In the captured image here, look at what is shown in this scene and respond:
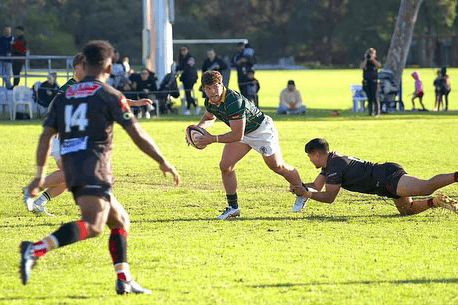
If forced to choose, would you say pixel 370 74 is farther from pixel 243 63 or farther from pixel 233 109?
pixel 233 109

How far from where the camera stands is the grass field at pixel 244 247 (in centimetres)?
749

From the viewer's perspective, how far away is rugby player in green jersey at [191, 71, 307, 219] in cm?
1080

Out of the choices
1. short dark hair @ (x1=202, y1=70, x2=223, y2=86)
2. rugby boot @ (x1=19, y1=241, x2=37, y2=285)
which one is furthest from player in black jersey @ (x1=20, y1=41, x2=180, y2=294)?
short dark hair @ (x1=202, y1=70, x2=223, y2=86)

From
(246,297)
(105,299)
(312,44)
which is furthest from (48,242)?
(312,44)

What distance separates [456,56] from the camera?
292 ft

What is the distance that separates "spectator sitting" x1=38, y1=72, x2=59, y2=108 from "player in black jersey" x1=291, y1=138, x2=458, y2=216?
18.8m

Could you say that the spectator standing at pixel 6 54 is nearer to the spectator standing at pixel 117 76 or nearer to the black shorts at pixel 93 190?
the spectator standing at pixel 117 76

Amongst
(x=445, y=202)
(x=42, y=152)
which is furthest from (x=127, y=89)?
(x=42, y=152)

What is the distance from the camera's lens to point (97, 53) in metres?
7.05

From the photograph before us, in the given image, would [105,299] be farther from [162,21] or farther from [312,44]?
[312,44]

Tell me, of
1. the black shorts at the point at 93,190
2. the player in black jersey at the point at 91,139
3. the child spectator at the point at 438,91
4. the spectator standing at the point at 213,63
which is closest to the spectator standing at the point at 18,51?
the spectator standing at the point at 213,63

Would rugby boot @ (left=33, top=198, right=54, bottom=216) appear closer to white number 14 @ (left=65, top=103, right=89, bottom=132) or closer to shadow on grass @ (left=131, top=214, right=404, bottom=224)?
shadow on grass @ (left=131, top=214, right=404, bottom=224)

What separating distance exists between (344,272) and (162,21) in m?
26.8

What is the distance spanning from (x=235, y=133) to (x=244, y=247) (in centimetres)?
183
